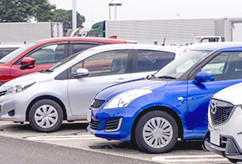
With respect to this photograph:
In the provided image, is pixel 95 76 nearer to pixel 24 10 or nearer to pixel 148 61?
pixel 148 61

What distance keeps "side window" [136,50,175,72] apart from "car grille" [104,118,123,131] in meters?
2.51

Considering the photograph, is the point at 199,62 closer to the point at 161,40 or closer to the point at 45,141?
the point at 45,141

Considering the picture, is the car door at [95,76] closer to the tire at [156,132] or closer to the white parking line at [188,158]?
the tire at [156,132]

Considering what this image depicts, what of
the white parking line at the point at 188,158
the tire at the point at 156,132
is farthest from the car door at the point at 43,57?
the white parking line at the point at 188,158

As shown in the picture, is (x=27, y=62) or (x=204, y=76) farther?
(x=27, y=62)

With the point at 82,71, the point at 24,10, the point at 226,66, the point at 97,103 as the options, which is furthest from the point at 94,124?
the point at 24,10

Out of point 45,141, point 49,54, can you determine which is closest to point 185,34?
point 49,54

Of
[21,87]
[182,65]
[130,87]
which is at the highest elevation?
[182,65]

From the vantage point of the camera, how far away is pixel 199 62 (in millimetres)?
8000

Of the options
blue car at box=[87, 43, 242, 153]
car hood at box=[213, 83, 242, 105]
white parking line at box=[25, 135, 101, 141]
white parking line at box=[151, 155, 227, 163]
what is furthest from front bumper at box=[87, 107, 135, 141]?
car hood at box=[213, 83, 242, 105]

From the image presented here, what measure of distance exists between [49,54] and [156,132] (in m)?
4.55

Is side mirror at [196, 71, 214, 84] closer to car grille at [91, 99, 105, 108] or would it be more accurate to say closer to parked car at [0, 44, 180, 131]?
car grille at [91, 99, 105, 108]

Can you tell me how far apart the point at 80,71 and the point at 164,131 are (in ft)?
8.27

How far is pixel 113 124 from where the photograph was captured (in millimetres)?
7797
